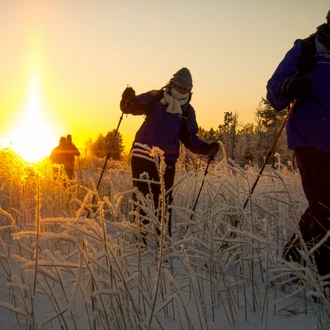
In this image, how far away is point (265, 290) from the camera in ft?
5.35

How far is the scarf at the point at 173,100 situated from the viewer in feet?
12.6

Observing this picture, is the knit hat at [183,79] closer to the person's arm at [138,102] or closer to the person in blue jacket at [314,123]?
the person's arm at [138,102]

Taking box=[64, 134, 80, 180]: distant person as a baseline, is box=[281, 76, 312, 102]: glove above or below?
above

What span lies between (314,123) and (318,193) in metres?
0.44

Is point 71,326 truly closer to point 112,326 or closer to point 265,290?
point 112,326

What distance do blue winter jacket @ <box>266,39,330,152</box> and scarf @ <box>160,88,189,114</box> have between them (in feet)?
4.92

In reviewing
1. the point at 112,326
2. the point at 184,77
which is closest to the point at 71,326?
the point at 112,326

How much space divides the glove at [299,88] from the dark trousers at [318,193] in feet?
1.14

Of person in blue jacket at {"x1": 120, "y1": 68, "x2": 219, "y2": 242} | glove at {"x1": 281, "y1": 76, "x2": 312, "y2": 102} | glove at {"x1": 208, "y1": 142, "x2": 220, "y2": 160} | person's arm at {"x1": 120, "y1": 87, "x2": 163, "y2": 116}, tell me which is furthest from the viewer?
glove at {"x1": 208, "y1": 142, "x2": 220, "y2": 160}

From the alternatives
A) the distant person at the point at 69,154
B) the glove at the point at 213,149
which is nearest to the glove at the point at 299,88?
the glove at the point at 213,149

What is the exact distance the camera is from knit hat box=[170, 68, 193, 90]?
157 inches

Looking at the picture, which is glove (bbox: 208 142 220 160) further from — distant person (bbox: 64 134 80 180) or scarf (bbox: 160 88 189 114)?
distant person (bbox: 64 134 80 180)

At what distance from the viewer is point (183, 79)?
4.02 m

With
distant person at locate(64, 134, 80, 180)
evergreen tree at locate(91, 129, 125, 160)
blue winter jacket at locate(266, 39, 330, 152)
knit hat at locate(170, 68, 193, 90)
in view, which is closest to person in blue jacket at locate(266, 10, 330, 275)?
blue winter jacket at locate(266, 39, 330, 152)
